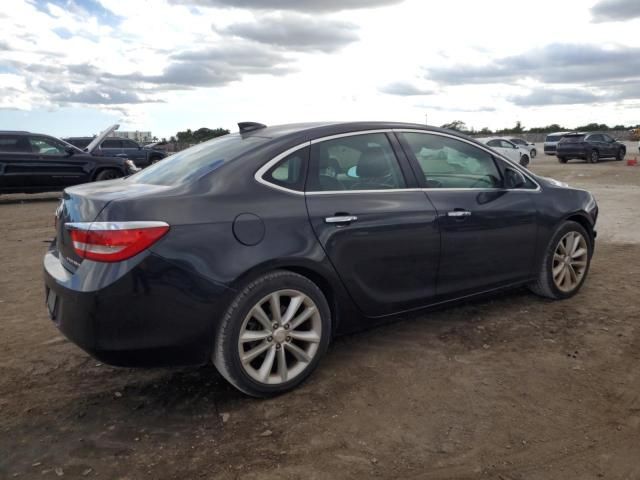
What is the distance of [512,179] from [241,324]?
2577 mm

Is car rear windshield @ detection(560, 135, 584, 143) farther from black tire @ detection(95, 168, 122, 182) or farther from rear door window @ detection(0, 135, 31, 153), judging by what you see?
rear door window @ detection(0, 135, 31, 153)

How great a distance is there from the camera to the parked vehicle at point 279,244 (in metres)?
2.92

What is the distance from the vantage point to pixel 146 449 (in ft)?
9.23

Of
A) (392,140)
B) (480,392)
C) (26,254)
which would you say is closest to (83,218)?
(392,140)

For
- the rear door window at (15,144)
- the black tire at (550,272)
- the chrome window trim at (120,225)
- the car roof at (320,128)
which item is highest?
the car roof at (320,128)

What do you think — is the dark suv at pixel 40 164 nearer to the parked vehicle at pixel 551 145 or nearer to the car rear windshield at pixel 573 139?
the car rear windshield at pixel 573 139

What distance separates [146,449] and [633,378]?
286 cm

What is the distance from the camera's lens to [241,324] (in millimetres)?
3105

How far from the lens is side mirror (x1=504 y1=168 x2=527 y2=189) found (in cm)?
448

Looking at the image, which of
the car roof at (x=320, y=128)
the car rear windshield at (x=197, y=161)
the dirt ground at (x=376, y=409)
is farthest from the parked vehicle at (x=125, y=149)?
the car roof at (x=320, y=128)

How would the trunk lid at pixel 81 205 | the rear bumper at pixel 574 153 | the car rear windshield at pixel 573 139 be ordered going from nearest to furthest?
the trunk lid at pixel 81 205 < the rear bumper at pixel 574 153 < the car rear windshield at pixel 573 139

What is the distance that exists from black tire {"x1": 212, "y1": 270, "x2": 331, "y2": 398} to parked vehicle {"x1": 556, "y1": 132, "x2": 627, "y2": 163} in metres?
27.8

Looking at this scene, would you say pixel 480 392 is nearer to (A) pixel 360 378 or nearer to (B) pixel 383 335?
(A) pixel 360 378

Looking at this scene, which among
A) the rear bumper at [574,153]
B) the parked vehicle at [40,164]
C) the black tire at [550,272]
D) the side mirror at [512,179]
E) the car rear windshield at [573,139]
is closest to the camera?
the side mirror at [512,179]
